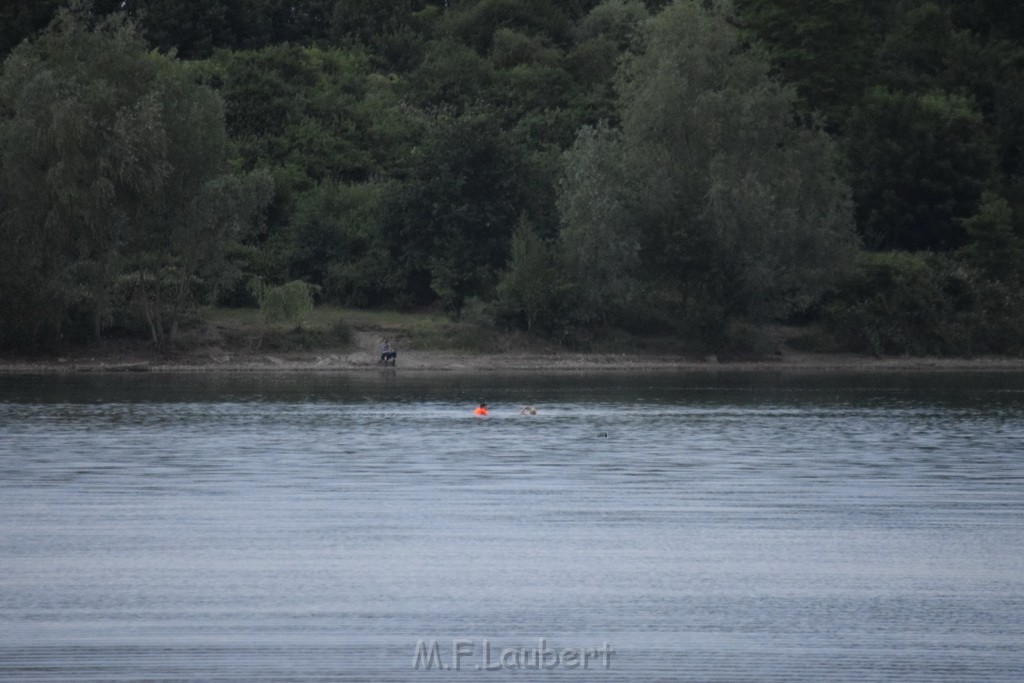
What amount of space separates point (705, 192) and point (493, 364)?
1421cm

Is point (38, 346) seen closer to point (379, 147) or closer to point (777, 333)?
point (379, 147)

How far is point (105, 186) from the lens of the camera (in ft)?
238

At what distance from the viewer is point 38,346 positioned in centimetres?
7881

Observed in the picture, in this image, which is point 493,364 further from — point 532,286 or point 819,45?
Answer: point 819,45

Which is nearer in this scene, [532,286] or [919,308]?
[532,286]

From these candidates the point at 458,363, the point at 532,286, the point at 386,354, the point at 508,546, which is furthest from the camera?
the point at 458,363

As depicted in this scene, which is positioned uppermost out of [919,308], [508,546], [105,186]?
[105,186]

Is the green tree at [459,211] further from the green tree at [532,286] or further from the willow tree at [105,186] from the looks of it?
the willow tree at [105,186]

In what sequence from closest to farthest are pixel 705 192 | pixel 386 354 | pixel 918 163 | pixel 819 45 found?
pixel 386 354 < pixel 705 192 < pixel 918 163 < pixel 819 45

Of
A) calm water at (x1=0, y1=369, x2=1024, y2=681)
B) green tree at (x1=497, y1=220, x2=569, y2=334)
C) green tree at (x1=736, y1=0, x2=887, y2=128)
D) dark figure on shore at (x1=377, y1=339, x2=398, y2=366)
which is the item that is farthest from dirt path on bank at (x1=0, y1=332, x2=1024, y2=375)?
calm water at (x1=0, y1=369, x2=1024, y2=681)

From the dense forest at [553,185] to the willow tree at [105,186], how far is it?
136mm

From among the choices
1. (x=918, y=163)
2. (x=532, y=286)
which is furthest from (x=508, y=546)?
(x=918, y=163)

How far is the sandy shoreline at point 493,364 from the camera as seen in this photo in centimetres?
7856

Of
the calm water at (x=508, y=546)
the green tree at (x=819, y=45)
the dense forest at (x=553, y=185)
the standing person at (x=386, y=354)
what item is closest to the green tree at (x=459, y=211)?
the dense forest at (x=553, y=185)
